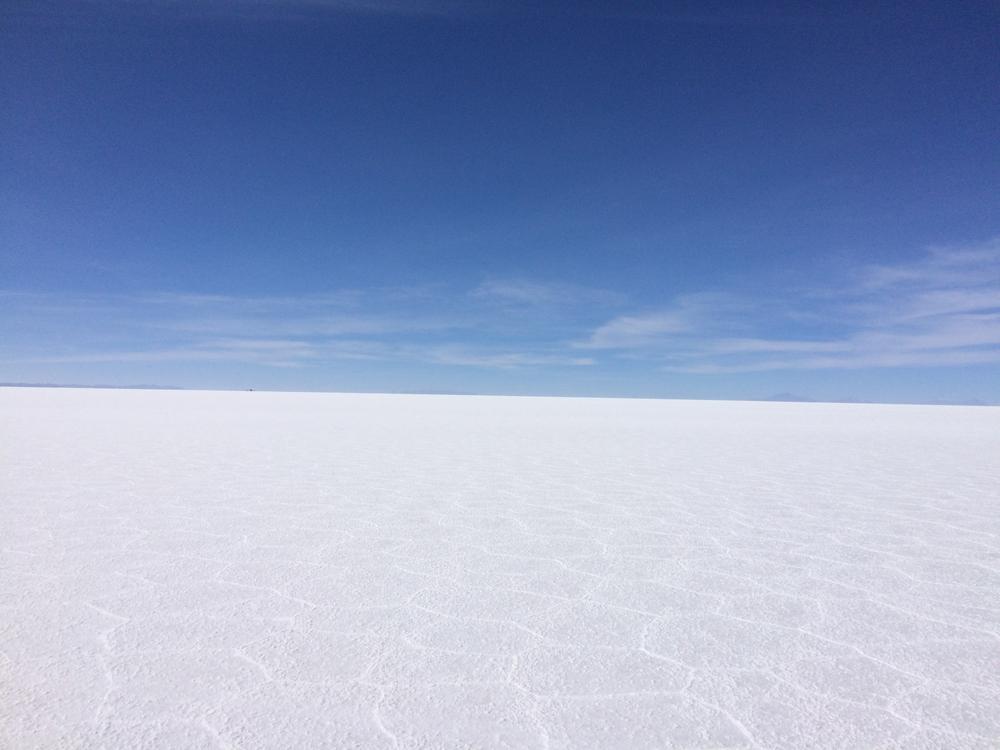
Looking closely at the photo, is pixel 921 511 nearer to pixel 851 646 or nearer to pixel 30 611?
pixel 851 646

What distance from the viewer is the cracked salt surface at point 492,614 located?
1.38 metres

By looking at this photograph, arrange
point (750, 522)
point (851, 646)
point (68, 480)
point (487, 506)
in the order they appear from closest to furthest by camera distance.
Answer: point (851, 646) → point (750, 522) → point (487, 506) → point (68, 480)

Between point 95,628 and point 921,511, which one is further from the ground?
point 921,511

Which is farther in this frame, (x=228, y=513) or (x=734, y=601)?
(x=228, y=513)

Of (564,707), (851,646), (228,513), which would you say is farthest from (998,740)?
(228,513)

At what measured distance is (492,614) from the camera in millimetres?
2014

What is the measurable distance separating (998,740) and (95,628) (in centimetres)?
241

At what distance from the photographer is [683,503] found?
3.95 metres

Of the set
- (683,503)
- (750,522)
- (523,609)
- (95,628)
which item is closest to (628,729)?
(523,609)

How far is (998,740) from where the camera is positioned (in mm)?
1338

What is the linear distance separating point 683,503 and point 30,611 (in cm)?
339

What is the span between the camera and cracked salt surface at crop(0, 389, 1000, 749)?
138 cm

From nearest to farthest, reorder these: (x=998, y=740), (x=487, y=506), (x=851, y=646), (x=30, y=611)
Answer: (x=998, y=740) < (x=851, y=646) < (x=30, y=611) < (x=487, y=506)

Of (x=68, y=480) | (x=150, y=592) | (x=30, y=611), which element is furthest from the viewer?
(x=68, y=480)
